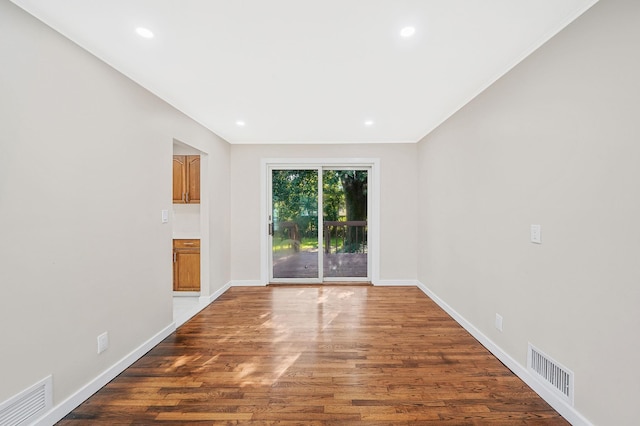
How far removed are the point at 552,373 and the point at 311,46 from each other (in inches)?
106

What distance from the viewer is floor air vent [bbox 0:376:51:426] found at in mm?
1477

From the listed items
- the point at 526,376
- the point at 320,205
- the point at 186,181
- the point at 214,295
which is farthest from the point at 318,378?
the point at 186,181

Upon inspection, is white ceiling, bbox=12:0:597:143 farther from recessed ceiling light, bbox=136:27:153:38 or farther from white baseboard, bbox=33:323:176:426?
white baseboard, bbox=33:323:176:426

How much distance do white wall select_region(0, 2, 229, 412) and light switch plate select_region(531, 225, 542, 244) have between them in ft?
10.2

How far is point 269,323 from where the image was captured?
10.5ft

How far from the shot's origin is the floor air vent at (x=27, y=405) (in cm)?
148

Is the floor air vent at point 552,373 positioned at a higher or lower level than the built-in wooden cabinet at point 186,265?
lower

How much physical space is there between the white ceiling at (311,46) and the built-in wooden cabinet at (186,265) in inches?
76.1

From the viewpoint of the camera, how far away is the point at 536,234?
6.60 feet

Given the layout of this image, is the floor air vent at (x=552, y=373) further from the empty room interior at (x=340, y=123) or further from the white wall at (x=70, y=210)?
the white wall at (x=70, y=210)

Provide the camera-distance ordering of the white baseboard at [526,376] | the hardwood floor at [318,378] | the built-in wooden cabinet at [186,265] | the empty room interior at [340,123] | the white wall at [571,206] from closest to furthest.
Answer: the white wall at [571,206]
the empty room interior at [340,123]
the white baseboard at [526,376]
the hardwood floor at [318,378]
the built-in wooden cabinet at [186,265]

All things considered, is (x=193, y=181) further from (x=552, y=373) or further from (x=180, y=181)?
(x=552, y=373)

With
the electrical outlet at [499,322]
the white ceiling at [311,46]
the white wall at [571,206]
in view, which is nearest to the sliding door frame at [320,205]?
the white ceiling at [311,46]

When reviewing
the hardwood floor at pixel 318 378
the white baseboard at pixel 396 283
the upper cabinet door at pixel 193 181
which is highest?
the upper cabinet door at pixel 193 181
